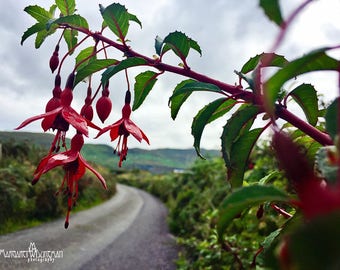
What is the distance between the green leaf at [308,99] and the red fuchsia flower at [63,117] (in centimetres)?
27

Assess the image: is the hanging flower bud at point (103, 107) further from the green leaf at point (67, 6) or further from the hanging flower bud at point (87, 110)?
the green leaf at point (67, 6)

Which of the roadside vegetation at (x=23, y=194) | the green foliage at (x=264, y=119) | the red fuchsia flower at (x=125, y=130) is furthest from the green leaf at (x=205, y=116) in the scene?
the roadside vegetation at (x=23, y=194)

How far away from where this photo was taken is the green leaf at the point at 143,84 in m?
0.48

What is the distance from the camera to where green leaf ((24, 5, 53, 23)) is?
504mm

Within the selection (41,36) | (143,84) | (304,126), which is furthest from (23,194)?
(304,126)

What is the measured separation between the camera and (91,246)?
3.98m

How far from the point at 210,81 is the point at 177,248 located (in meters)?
4.33

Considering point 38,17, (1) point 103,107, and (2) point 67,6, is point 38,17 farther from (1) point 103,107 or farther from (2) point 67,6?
(1) point 103,107

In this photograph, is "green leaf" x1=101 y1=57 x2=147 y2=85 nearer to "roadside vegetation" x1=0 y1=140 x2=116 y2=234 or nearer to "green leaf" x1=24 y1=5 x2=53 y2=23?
"green leaf" x1=24 y1=5 x2=53 y2=23

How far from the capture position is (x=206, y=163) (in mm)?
5848

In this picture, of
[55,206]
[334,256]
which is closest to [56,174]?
[55,206]

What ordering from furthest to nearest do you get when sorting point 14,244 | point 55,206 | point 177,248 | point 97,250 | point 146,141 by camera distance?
point 55,206 → point 177,248 → point 97,250 → point 14,244 → point 146,141

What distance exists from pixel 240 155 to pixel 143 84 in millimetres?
175

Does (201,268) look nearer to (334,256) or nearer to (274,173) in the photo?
(274,173)
